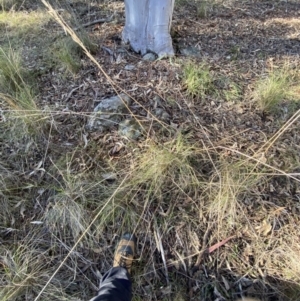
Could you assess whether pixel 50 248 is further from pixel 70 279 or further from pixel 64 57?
pixel 64 57

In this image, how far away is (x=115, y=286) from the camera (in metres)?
1.60

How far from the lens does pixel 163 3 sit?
2.58m

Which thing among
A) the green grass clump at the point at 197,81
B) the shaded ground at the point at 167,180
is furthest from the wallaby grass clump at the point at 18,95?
the green grass clump at the point at 197,81

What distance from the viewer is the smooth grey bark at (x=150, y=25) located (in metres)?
2.62

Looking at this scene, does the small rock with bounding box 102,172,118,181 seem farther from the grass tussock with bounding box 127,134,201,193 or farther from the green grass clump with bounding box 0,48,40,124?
the green grass clump with bounding box 0,48,40,124

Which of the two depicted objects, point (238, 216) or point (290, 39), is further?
point (290, 39)

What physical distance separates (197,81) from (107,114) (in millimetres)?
739

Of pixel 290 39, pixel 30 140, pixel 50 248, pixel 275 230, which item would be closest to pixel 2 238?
pixel 50 248

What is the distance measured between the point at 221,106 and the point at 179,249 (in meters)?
1.15

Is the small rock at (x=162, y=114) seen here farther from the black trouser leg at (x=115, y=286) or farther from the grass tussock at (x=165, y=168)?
the black trouser leg at (x=115, y=286)

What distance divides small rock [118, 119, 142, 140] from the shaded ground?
0.04 metres

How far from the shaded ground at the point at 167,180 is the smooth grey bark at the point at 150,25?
13cm

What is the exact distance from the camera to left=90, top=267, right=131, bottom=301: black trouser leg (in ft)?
5.09

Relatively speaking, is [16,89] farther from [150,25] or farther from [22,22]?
[22,22]
